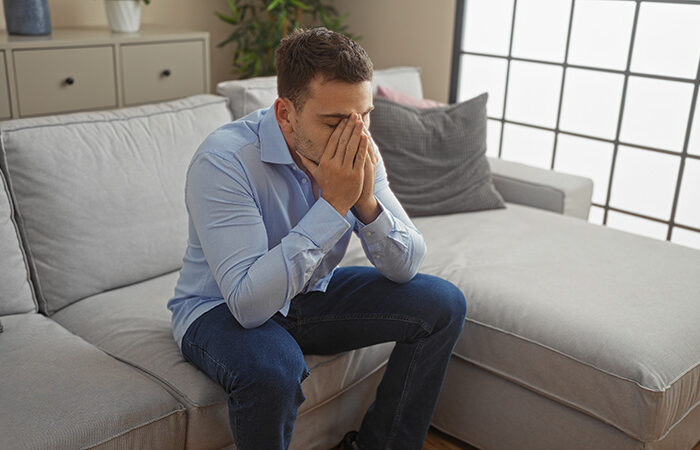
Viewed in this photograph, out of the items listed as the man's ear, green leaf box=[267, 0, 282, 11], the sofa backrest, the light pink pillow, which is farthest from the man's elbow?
green leaf box=[267, 0, 282, 11]

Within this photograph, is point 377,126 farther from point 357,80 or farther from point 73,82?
point 73,82

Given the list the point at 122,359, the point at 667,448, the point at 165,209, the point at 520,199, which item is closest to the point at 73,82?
the point at 165,209

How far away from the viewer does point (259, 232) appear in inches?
54.3

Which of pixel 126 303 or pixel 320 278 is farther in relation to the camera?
pixel 126 303

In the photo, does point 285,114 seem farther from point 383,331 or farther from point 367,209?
point 383,331

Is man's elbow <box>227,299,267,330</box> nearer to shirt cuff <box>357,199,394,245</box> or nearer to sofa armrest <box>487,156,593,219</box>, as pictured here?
shirt cuff <box>357,199,394,245</box>

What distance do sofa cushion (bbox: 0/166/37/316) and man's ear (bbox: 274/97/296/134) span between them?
0.72m

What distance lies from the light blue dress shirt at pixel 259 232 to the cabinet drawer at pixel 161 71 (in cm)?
153

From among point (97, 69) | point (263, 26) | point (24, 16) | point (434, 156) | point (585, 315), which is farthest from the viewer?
point (263, 26)

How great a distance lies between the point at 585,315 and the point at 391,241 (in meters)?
0.55

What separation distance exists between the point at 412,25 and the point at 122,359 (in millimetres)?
2449

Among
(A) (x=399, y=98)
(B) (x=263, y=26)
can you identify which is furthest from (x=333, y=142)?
(B) (x=263, y=26)

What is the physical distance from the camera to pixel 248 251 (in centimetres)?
136

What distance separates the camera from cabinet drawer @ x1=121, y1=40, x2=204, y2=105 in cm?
294
